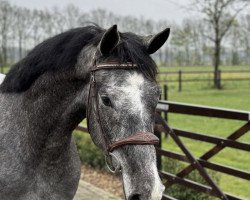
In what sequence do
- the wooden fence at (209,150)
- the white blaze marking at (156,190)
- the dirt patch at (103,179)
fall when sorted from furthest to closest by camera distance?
the dirt patch at (103,179), the wooden fence at (209,150), the white blaze marking at (156,190)

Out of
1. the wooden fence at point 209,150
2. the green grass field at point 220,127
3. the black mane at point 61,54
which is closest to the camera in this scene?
the black mane at point 61,54

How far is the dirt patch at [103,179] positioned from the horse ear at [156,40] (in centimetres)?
441

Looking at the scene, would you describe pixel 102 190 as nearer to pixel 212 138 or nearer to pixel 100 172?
pixel 100 172

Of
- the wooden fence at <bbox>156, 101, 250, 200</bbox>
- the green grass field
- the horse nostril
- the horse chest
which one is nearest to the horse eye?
the horse nostril

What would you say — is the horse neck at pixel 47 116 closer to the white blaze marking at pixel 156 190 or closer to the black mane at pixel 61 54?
the black mane at pixel 61 54

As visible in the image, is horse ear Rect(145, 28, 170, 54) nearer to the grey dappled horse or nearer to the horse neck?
the grey dappled horse

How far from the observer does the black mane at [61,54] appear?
2373 mm

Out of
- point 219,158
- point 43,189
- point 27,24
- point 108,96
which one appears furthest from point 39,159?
point 27,24

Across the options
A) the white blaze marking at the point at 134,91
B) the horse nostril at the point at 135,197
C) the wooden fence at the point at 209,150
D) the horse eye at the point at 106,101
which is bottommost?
the wooden fence at the point at 209,150

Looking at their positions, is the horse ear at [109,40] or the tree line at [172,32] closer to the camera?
the horse ear at [109,40]

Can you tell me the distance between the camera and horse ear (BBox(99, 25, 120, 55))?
89.0 inches

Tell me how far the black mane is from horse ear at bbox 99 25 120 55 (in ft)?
0.12

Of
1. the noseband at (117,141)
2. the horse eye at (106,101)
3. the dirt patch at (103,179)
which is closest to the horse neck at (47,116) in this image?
the noseband at (117,141)

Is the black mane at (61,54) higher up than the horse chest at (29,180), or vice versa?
the black mane at (61,54)
